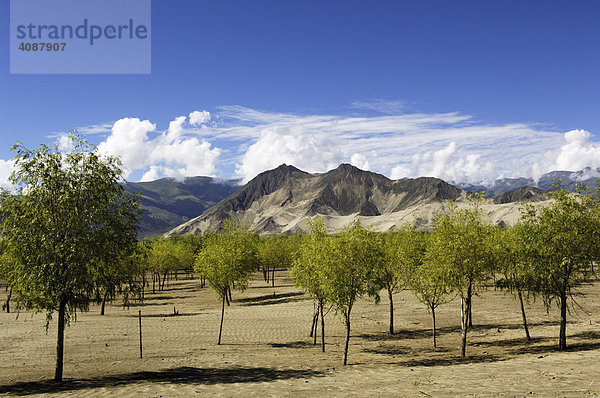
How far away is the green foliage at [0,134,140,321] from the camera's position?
1878 cm

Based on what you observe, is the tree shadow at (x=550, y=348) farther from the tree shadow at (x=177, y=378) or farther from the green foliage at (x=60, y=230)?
the green foliage at (x=60, y=230)

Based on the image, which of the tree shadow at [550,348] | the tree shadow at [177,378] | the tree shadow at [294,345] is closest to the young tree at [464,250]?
the tree shadow at [550,348]

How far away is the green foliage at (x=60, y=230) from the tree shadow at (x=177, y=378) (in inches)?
136

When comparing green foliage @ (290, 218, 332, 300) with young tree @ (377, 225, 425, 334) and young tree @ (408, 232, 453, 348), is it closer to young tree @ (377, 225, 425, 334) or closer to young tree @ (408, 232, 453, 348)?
young tree @ (408, 232, 453, 348)

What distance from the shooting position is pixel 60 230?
63.1ft

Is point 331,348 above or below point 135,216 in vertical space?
below

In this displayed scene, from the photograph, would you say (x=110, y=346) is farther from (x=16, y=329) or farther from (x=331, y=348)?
(x=331, y=348)

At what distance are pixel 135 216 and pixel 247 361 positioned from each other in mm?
11752

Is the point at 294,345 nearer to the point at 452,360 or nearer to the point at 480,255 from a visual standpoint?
the point at 452,360

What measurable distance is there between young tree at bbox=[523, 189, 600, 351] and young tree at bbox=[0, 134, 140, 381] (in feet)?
82.8

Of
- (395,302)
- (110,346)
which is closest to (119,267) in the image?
(110,346)

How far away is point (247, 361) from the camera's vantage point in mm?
24922

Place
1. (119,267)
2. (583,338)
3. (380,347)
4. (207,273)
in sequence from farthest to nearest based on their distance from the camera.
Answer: (207,273) < (380,347) < (583,338) < (119,267)

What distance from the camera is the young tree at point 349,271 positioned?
23422 mm
